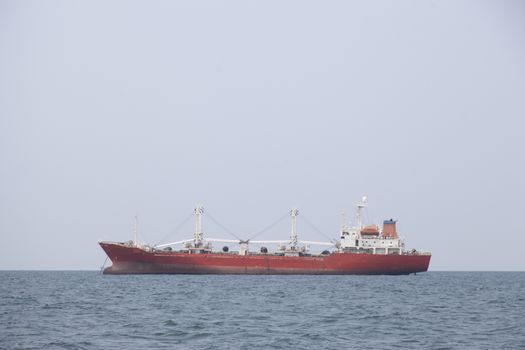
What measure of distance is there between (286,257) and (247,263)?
509 centimetres

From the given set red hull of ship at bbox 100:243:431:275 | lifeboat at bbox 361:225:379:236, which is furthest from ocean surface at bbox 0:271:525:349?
lifeboat at bbox 361:225:379:236

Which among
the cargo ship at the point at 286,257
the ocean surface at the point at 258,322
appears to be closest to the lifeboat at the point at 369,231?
the cargo ship at the point at 286,257

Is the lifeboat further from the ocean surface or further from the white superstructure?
the ocean surface

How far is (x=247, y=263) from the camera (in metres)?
90.3

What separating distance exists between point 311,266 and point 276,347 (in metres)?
63.2

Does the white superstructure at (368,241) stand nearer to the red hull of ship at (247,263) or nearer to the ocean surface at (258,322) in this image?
the red hull of ship at (247,263)

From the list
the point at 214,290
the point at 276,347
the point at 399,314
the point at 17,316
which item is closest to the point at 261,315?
the point at 399,314

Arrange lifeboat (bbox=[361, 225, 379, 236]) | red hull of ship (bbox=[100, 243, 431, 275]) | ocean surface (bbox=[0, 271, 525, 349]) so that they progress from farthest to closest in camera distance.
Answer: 1. lifeboat (bbox=[361, 225, 379, 236])
2. red hull of ship (bbox=[100, 243, 431, 275])
3. ocean surface (bbox=[0, 271, 525, 349])

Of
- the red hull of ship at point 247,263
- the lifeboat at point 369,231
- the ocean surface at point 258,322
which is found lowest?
the ocean surface at point 258,322

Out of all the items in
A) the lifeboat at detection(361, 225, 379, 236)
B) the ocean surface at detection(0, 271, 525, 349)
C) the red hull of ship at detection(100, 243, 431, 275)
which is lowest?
the ocean surface at detection(0, 271, 525, 349)

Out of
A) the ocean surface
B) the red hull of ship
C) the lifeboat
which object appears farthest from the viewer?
the lifeboat

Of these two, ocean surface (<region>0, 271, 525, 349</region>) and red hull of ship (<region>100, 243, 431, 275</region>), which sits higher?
red hull of ship (<region>100, 243, 431, 275</region>)

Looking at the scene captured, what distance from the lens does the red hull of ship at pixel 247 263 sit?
8769cm

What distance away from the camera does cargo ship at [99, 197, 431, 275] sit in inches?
3465
